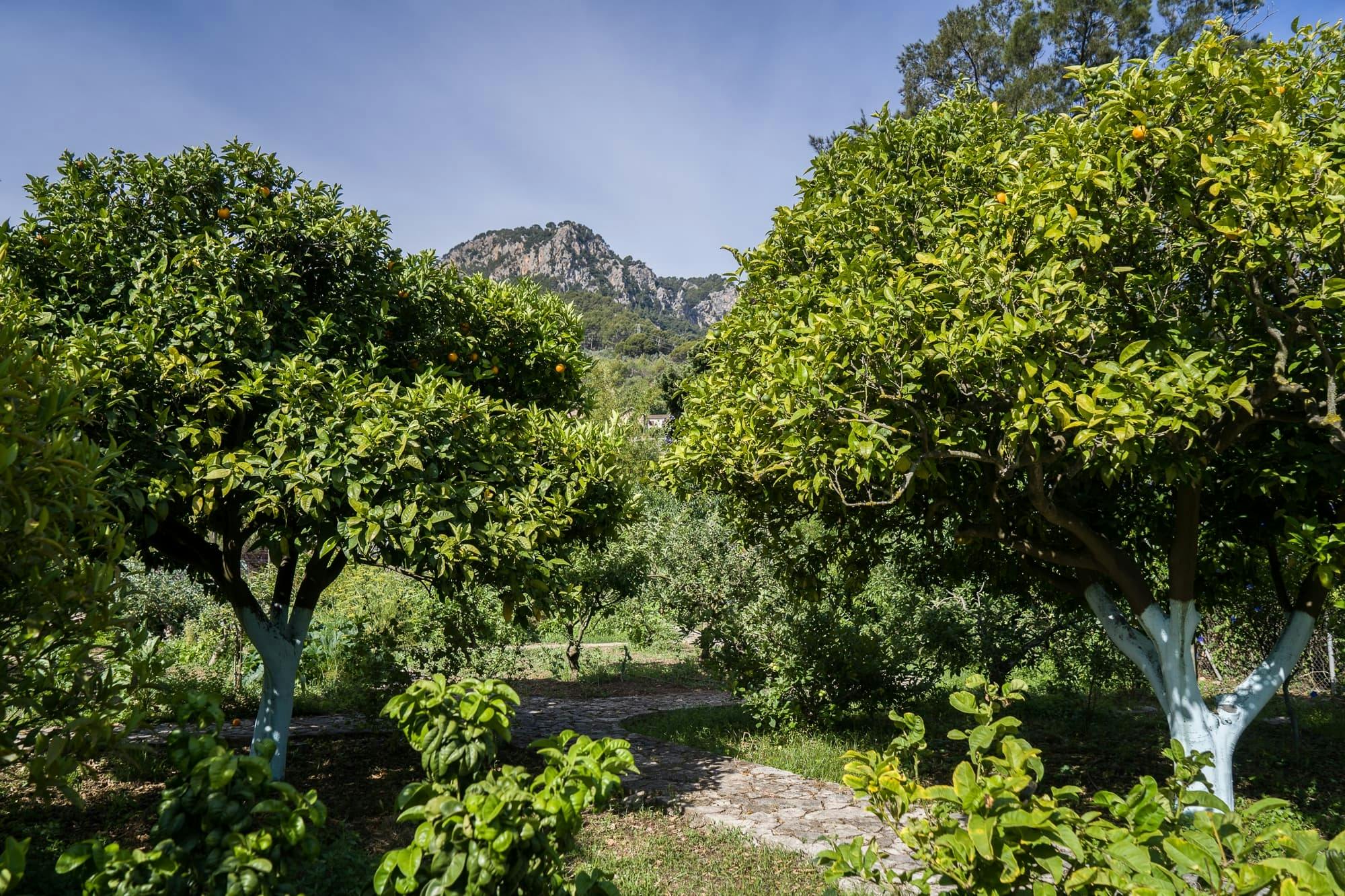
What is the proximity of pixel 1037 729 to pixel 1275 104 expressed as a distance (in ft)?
22.4

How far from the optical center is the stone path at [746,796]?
5348 millimetres

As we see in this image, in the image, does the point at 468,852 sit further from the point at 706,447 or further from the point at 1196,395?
the point at 706,447

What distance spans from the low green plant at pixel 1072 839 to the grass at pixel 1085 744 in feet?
14.2

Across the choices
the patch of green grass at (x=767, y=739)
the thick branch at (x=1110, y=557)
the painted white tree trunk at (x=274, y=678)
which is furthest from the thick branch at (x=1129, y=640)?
the painted white tree trunk at (x=274, y=678)

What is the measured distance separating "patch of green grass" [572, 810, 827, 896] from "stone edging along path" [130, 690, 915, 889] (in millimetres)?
188

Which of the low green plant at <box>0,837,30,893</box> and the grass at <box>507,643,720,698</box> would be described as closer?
the low green plant at <box>0,837,30,893</box>

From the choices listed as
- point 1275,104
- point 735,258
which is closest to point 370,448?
point 735,258

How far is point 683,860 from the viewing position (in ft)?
15.8

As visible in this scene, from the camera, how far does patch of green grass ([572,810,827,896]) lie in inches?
172

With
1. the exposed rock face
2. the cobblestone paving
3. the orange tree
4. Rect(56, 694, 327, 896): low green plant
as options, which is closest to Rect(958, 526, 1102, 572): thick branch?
the orange tree

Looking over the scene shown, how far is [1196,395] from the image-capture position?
3.59 m

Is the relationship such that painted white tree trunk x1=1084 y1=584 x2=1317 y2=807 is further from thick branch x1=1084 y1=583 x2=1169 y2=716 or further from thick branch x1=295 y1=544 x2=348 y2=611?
thick branch x1=295 y1=544 x2=348 y2=611

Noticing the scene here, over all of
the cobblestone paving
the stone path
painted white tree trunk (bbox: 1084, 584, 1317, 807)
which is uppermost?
painted white tree trunk (bbox: 1084, 584, 1317, 807)

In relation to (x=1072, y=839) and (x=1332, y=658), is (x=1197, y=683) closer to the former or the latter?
(x=1072, y=839)
